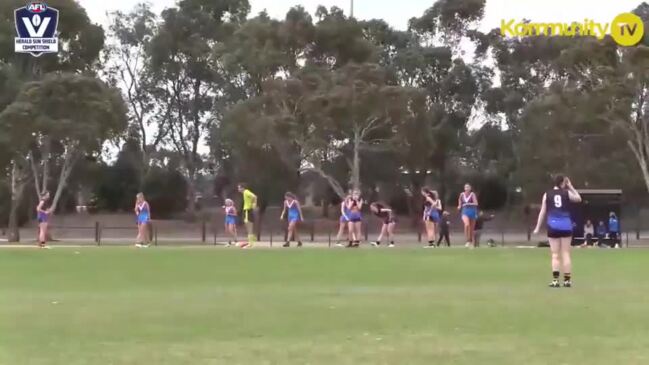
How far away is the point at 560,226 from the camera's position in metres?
15.9

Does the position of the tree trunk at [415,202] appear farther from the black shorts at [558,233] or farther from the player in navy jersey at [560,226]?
the black shorts at [558,233]

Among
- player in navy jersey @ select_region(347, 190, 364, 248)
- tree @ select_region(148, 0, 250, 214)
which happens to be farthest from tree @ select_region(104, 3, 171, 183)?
player in navy jersey @ select_region(347, 190, 364, 248)

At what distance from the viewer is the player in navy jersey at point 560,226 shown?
15680 mm

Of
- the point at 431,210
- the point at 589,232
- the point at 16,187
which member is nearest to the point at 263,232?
the point at 16,187

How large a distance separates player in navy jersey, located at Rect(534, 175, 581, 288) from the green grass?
479 millimetres

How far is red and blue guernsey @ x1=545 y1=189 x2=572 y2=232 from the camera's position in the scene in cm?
1591

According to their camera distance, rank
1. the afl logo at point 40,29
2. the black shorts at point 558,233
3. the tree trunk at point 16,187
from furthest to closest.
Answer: the tree trunk at point 16,187 < the afl logo at point 40,29 < the black shorts at point 558,233

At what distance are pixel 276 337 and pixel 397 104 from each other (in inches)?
1640

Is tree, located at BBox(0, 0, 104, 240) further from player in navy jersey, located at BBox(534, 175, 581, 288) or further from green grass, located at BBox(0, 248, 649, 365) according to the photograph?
player in navy jersey, located at BBox(534, 175, 581, 288)

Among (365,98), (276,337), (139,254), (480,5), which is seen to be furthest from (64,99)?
(276,337)

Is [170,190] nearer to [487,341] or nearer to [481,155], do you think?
[481,155]

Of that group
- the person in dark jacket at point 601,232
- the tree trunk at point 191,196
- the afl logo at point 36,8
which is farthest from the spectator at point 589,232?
the tree trunk at point 191,196

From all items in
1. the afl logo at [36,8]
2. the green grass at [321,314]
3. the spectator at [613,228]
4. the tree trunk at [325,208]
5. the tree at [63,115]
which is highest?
the afl logo at [36,8]

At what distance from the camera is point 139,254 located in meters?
25.7
